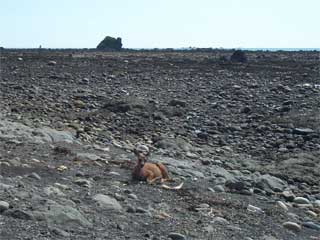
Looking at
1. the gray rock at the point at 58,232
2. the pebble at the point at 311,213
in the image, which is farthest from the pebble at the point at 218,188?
the gray rock at the point at 58,232

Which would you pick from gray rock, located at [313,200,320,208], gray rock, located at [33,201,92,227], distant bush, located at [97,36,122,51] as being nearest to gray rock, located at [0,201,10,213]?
gray rock, located at [33,201,92,227]

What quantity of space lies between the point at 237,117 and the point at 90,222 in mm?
9042

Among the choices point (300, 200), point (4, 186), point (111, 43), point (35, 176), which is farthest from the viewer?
point (111, 43)

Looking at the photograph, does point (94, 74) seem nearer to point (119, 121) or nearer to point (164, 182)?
point (119, 121)

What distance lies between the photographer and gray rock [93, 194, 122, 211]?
5.97 metres

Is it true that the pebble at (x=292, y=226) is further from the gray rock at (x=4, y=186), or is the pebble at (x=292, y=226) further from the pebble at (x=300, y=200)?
the gray rock at (x=4, y=186)

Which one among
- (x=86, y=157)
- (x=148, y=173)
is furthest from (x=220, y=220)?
(x=86, y=157)

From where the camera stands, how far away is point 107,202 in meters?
6.09

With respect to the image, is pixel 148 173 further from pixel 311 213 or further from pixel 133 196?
pixel 311 213

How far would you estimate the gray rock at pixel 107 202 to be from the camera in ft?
19.6

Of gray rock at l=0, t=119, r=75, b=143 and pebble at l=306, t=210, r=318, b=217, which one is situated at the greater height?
gray rock at l=0, t=119, r=75, b=143

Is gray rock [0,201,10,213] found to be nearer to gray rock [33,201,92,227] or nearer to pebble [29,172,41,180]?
gray rock [33,201,92,227]

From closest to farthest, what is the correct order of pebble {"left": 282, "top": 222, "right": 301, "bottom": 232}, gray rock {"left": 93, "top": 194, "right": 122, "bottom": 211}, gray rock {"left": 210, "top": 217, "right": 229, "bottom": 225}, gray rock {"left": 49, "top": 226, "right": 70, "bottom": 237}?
gray rock {"left": 49, "top": 226, "right": 70, "bottom": 237} < gray rock {"left": 93, "top": 194, "right": 122, "bottom": 211} < gray rock {"left": 210, "top": 217, "right": 229, "bottom": 225} < pebble {"left": 282, "top": 222, "right": 301, "bottom": 232}

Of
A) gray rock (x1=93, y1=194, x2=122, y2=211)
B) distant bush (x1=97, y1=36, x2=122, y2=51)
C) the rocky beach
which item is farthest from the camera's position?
distant bush (x1=97, y1=36, x2=122, y2=51)
